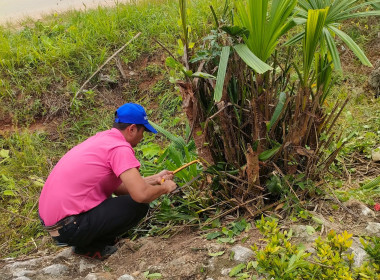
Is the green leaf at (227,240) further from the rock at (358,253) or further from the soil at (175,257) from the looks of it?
the rock at (358,253)

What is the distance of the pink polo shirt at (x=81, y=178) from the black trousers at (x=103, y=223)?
6cm

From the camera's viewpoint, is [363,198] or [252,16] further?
[363,198]

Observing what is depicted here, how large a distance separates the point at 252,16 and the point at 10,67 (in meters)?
3.53

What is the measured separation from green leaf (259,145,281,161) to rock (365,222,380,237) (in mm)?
607

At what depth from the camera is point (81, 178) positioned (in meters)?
2.61

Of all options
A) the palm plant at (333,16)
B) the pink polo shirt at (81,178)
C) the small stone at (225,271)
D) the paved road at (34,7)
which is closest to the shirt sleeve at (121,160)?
the pink polo shirt at (81,178)

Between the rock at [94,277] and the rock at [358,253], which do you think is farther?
the rock at [94,277]

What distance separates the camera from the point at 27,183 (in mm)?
3832

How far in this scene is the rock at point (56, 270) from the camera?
248 centimetres

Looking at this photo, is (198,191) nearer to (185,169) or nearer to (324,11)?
(185,169)

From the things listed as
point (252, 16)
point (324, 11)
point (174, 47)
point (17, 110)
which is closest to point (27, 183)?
point (17, 110)

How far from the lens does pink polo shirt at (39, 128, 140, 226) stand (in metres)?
2.61

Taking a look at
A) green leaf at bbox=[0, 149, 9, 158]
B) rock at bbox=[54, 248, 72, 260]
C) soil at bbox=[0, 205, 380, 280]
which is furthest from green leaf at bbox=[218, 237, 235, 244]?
green leaf at bbox=[0, 149, 9, 158]

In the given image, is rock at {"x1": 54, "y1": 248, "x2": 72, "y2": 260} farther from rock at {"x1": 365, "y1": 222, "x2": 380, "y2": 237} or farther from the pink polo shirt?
rock at {"x1": 365, "y1": 222, "x2": 380, "y2": 237}
